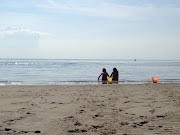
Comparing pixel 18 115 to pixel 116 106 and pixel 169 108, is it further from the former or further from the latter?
pixel 169 108

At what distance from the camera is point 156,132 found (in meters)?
4.25

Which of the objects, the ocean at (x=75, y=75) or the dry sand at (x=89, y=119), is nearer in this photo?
the dry sand at (x=89, y=119)

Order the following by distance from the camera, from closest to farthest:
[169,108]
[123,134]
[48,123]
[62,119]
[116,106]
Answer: [123,134] < [48,123] < [62,119] < [169,108] < [116,106]

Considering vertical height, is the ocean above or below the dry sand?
above

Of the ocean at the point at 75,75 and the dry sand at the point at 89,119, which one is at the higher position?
the ocean at the point at 75,75

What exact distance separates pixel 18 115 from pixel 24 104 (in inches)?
57.3

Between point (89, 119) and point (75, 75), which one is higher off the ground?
point (75, 75)

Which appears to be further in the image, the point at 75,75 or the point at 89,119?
the point at 75,75

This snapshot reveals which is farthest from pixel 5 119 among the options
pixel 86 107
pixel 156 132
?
pixel 156 132

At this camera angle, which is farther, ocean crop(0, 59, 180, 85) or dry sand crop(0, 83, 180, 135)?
ocean crop(0, 59, 180, 85)

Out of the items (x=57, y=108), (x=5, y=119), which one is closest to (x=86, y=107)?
(x=57, y=108)

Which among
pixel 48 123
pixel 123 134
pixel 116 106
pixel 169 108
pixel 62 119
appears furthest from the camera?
pixel 116 106

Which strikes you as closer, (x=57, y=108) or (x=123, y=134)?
(x=123, y=134)

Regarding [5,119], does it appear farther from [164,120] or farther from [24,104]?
[164,120]
